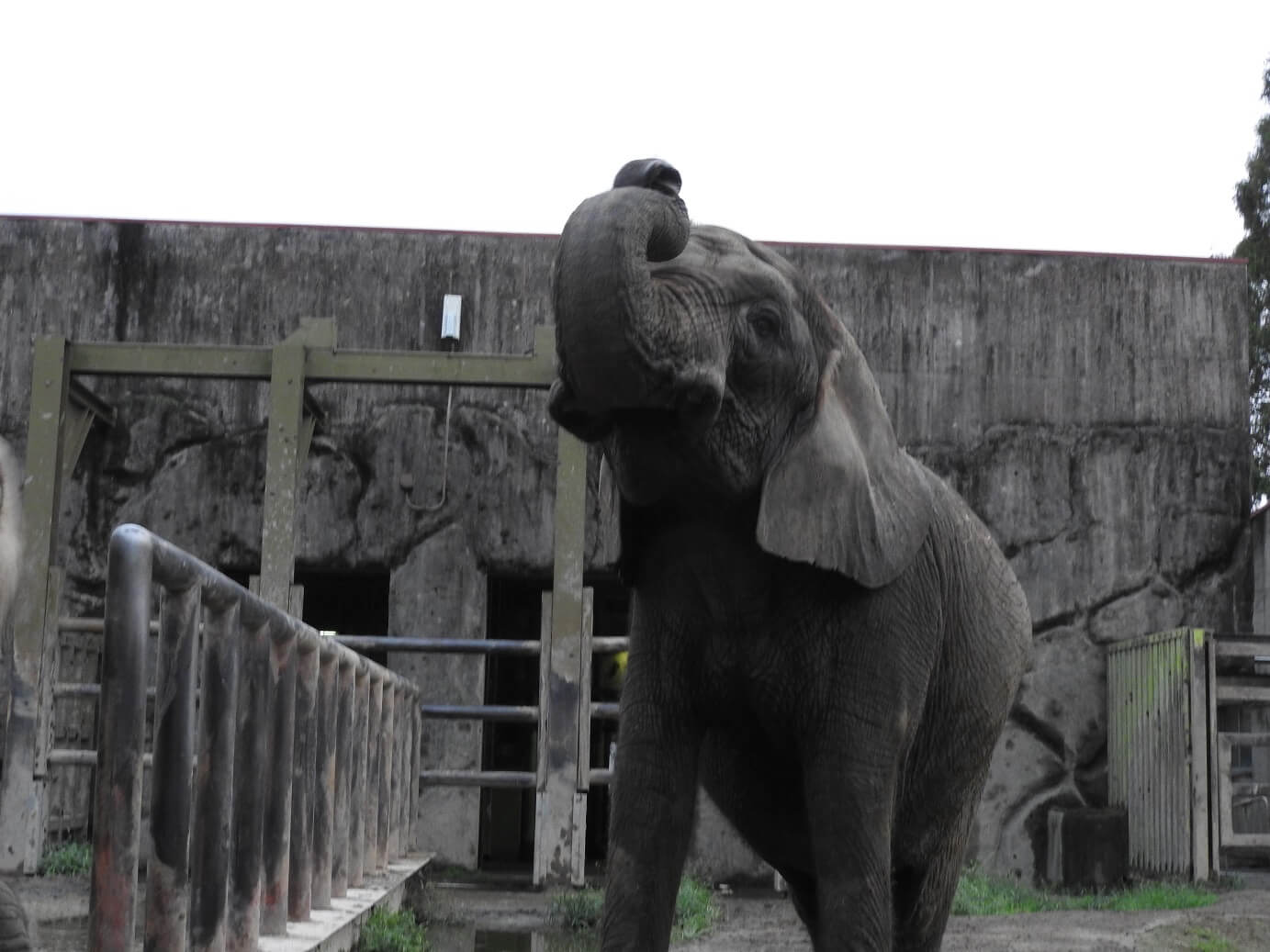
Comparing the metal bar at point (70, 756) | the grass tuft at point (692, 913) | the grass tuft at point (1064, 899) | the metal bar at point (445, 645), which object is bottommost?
the grass tuft at point (1064, 899)

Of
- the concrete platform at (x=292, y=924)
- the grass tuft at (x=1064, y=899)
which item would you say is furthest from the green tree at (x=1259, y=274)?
the concrete platform at (x=292, y=924)

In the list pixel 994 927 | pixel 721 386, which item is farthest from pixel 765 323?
pixel 994 927

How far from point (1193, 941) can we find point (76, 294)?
24.9 feet

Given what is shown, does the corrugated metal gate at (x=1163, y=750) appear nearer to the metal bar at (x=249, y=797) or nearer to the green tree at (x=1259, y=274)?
the metal bar at (x=249, y=797)

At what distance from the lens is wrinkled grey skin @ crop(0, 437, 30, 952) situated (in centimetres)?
252

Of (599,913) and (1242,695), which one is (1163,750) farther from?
(599,913)

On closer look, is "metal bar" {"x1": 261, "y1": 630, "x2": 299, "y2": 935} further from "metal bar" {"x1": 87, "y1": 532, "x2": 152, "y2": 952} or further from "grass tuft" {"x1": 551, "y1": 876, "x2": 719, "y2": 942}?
"grass tuft" {"x1": 551, "y1": 876, "x2": 719, "y2": 942}

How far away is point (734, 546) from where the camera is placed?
2.58m

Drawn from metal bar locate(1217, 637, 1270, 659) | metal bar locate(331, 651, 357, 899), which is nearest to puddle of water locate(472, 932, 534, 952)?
metal bar locate(331, 651, 357, 899)

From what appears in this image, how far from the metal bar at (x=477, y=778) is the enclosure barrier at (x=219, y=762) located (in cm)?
249

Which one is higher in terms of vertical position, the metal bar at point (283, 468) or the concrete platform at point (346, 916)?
the metal bar at point (283, 468)

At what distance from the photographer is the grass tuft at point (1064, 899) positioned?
26.4 feet

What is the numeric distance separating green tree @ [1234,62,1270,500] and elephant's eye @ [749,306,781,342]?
22.3m

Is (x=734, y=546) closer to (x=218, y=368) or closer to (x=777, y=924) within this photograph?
(x=777, y=924)
